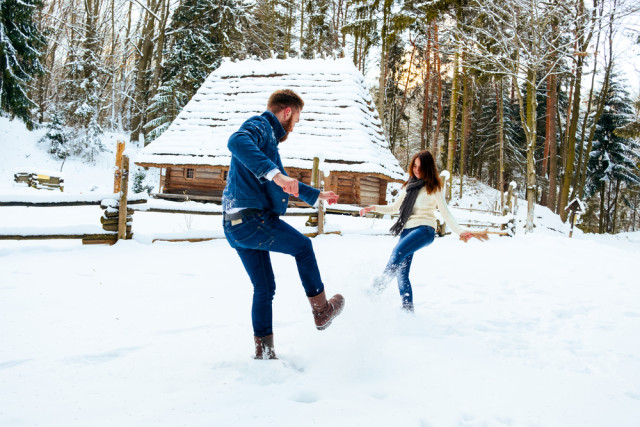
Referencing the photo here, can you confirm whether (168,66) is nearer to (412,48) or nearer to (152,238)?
(412,48)

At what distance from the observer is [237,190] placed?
2391mm

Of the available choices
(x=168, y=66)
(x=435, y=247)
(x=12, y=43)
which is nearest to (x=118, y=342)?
(x=435, y=247)

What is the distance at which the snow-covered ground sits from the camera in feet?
6.59

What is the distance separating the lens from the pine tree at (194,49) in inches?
862

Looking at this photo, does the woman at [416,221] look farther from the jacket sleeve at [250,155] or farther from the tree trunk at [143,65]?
the tree trunk at [143,65]

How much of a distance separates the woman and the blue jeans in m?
1.47

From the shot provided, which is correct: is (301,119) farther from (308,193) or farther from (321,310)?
(321,310)

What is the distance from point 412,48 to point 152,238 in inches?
888

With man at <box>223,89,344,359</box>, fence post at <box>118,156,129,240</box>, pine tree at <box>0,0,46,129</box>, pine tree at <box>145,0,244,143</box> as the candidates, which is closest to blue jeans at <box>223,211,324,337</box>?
man at <box>223,89,344,359</box>

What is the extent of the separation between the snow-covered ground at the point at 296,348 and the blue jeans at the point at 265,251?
13.9 inches

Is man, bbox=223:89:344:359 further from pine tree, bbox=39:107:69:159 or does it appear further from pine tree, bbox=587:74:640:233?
pine tree, bbox=587:74:640:233

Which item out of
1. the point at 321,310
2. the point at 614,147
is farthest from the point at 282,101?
the point at 614,147

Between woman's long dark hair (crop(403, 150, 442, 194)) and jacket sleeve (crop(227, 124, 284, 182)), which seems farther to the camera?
woman's long dark hair (crop(403, 150, 442, 194))

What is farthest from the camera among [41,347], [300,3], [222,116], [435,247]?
[300,3]
